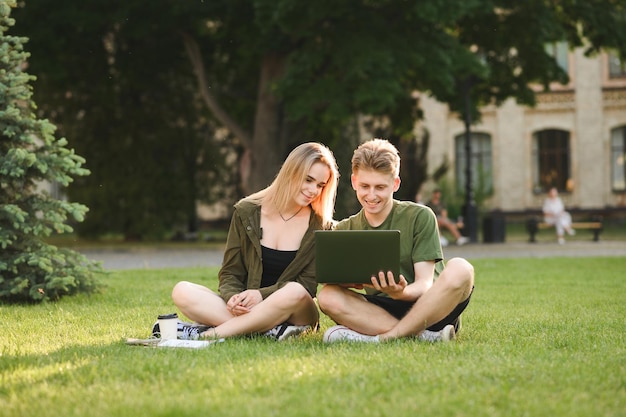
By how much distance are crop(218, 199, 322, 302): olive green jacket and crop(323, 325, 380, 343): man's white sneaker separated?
0.46m

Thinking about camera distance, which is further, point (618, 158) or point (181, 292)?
point (618, 158)

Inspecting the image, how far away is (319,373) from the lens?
15.8 ft

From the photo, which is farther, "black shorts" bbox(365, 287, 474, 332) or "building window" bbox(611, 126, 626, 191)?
"building window" bbox(611, 126, 626, 191)

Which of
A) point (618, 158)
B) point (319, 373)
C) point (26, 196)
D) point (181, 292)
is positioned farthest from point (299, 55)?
point (618, 158)

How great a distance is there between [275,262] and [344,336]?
83 cm

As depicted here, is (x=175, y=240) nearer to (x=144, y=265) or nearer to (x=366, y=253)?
(x=144, y=265)

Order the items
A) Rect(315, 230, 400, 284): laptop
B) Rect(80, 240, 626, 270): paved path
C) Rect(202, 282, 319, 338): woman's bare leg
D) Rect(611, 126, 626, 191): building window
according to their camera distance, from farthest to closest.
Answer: Rect(611, 126, 626, 191): building window < Rect(80, 240, 626, 270): paved path < Rect(202, 282, 319, 338): woman's bare leg < Rect(315, 230, 400, 284): laptop

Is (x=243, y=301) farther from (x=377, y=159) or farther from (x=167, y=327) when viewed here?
(x=377, y=159)

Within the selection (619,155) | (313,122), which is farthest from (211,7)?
(619,155)

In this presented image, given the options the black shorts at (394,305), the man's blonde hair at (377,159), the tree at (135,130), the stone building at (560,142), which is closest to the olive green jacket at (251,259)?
the black shorts at (394,305)

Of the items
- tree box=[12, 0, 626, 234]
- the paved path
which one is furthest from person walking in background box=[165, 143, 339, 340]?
tree box=[12, 0, 626, 234]

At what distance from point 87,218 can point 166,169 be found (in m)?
2.67

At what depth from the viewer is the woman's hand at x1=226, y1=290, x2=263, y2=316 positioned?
624 centimetres

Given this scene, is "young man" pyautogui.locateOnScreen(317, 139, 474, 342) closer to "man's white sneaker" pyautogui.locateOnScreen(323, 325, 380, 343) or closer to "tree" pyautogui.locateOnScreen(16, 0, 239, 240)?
"man's white sneaker" pyautogui.locateOnScreen(323, 325, 380, 343)
